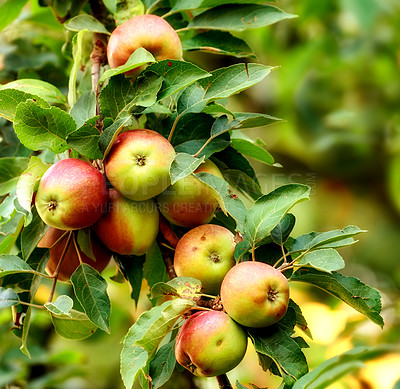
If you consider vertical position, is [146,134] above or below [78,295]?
above

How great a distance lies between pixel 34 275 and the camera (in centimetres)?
80

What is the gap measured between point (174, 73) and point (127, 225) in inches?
8.5

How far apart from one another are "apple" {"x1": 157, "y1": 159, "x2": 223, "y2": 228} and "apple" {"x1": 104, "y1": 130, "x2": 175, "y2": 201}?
3 cm

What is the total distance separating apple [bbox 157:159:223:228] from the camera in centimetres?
75

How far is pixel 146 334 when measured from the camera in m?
0.64

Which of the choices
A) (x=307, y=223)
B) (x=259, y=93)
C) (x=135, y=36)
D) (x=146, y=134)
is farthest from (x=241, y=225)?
(x=259, y=93)

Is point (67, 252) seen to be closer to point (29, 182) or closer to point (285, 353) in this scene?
point (29, 182)

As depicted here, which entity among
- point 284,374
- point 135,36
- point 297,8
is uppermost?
point 135,36

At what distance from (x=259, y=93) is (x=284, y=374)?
68.8 inches

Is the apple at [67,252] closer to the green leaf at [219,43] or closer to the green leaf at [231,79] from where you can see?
the green leaf at [231,79]

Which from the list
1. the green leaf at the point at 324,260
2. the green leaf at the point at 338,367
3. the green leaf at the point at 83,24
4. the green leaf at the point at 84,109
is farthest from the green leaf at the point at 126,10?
the green leaf at the point at 338,367

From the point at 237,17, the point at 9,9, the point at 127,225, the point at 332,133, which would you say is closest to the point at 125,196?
the point at 127,225

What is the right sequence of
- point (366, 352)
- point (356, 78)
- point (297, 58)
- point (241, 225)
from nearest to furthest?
point (366, 352), point (241, 225), point (297, 58), point (356, 78)

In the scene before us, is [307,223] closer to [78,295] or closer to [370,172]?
[370,172]
